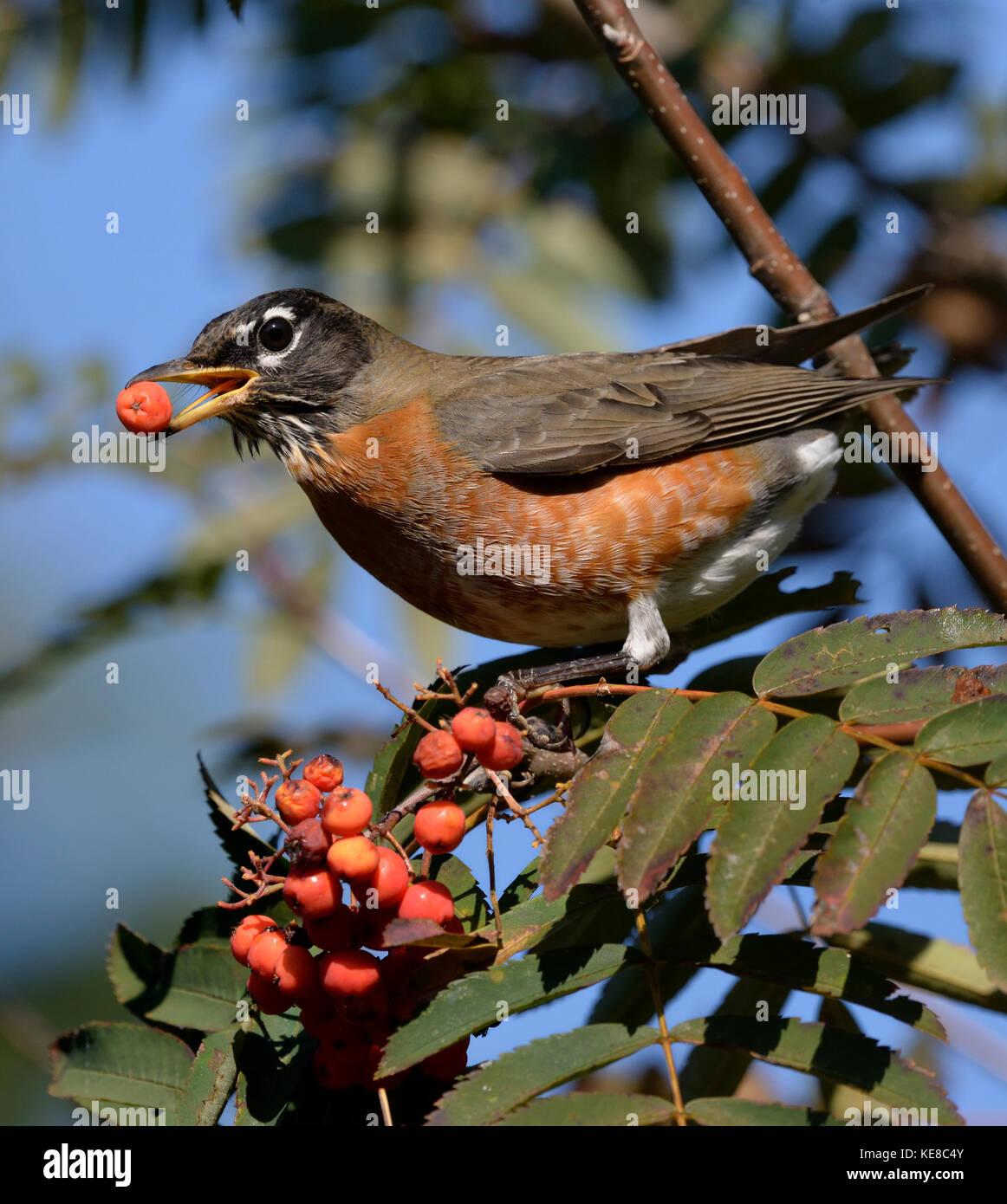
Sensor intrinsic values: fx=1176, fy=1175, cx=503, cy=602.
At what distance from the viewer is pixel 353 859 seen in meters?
2.11

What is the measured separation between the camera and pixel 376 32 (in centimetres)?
454

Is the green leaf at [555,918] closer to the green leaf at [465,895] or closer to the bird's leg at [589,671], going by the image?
the green leaf at [465,895]

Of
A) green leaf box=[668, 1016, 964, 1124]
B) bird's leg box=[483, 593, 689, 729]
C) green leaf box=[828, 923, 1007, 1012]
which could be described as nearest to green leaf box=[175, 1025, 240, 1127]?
green leaf box=[668, 1016, 964, 1124]

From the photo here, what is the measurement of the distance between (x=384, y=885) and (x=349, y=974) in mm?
167

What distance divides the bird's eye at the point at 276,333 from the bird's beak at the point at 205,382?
0.37 ft

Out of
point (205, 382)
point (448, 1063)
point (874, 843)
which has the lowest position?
point (448, 1063)

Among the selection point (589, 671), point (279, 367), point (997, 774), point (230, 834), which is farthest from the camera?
point (279, 367)

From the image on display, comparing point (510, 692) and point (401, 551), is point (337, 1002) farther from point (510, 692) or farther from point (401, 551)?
point (401, 551)

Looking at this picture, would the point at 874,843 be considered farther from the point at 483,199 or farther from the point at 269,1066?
the point at 483,199

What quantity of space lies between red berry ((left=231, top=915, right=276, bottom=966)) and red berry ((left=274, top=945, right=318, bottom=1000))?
0.10 m

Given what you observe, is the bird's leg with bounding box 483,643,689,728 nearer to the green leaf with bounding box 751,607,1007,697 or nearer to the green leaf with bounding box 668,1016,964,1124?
the green leaf with bounding box 751,607,1007,697

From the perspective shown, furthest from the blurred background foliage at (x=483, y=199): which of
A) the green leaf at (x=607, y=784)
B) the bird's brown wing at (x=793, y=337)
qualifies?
the green leaf at (x=607, y=784)

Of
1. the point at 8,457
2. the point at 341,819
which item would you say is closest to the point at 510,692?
the point at 341,819

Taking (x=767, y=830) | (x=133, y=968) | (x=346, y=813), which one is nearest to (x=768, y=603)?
(x=767, y=830)
